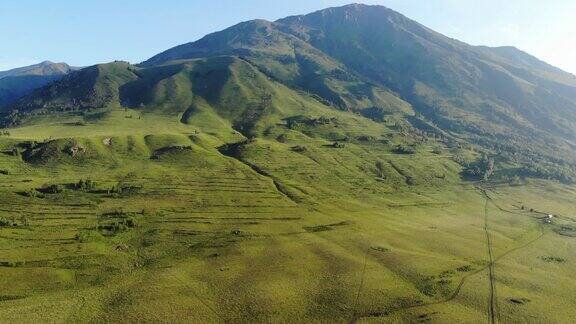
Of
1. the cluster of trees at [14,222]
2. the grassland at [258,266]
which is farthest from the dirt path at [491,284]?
the cluster of trees at [14,222]

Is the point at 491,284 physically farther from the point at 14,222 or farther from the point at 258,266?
the point at 14,222

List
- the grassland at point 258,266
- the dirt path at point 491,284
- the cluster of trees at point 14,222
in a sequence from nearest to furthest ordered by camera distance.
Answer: the dirt path at point 491,284 → the grassland at point 258,266 → the cluster of trees at point 14,222

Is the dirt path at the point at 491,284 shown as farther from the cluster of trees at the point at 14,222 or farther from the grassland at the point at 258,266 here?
the cluster of trees at the point at 14,222

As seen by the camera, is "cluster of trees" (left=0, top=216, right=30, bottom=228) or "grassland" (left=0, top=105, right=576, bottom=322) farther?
"cluster of trees" (left=0, top=216, right=30, bottom=228)

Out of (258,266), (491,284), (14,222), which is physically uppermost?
(14,222)

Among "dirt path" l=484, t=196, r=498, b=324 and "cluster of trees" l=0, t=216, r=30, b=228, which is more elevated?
"cluster of trees" l=0, t=216, r=30, b=228

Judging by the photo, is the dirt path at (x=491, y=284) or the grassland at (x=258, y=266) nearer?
the dirt path at (x=491, y=284)

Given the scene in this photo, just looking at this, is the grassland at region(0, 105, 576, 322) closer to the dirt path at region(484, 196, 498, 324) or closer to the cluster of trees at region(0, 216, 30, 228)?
the dirt path at region(484, 196, 498, 324)

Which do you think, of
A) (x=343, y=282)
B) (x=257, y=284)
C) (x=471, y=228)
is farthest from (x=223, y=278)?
(x=471, y=228)

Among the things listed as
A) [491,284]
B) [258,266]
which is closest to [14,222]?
[258,266]

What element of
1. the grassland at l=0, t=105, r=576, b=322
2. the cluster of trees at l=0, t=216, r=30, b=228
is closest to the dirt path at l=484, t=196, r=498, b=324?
the grassland at l=0, t=105, r=576, b=322

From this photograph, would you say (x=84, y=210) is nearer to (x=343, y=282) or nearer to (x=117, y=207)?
(x=117, y=207)
